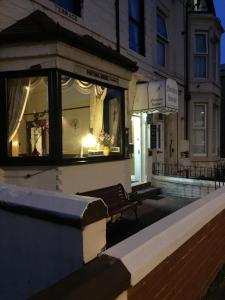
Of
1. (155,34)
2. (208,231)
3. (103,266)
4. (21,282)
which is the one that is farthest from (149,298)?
(155,34)

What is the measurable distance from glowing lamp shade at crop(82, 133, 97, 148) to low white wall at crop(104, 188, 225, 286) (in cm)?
303

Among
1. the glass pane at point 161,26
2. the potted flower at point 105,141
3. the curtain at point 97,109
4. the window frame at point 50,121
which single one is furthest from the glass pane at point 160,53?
the window frame at point 50,121

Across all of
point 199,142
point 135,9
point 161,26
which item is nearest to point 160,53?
point 161,26

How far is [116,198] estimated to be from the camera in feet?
20.8

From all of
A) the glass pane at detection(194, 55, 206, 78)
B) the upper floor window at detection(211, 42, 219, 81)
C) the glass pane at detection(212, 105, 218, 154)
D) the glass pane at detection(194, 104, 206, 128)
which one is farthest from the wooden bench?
the upper floor window at detection(211, 42, 219, 81)

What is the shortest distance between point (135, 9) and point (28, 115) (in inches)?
218

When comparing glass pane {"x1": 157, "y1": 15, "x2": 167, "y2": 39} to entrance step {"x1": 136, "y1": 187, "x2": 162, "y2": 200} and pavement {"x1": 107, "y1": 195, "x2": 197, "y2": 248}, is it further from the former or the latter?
pavement {"x1": 107, "y1": 195, "x2": 197, "y2": 248}

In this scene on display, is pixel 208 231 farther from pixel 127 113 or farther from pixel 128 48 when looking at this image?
pixel 128 48

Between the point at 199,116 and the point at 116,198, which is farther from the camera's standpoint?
the point at 199,116

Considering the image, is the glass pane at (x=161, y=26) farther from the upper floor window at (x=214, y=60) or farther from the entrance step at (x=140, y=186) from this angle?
the entrance step at (x=140, y=186)

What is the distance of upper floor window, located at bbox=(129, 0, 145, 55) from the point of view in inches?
365

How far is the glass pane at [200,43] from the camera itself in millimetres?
13086

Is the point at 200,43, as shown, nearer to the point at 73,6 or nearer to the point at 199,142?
the point at 199,142

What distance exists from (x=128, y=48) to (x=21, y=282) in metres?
7.33
